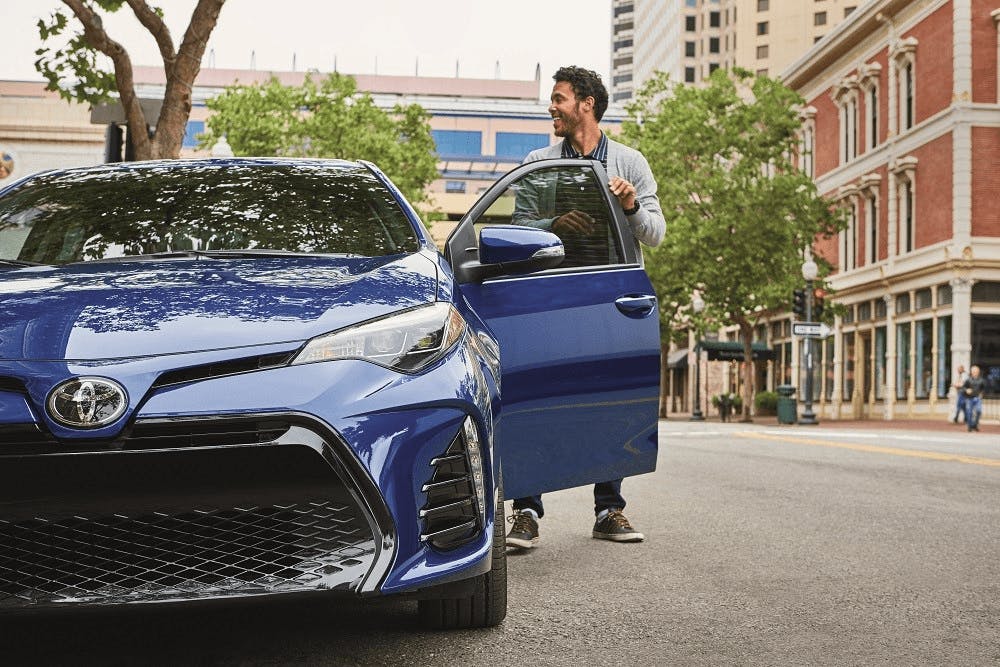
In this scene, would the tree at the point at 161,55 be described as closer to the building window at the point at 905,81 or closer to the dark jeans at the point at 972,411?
the dark jeans at the point at 972,411

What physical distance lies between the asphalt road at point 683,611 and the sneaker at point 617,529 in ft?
0.26

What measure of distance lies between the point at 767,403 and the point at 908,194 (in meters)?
12.5

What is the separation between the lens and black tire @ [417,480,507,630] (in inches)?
152

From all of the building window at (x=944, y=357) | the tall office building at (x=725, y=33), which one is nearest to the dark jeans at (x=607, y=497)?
the building window at (x=944, y=357)

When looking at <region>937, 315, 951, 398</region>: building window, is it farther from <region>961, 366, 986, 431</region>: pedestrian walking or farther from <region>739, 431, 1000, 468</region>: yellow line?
<region>739, 431, 1000, 468</region>: yellow line

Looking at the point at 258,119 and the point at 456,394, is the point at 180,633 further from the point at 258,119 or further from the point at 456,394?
the point at 258,119

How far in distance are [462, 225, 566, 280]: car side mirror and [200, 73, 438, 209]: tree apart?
35.1m

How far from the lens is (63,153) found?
30.1m

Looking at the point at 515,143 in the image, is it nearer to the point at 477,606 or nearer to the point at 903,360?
the point at 903,360

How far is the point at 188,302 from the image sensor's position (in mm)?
3344

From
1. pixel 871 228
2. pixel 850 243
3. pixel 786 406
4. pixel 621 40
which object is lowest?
pixel 786 406

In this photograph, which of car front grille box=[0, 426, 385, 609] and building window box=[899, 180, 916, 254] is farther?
building window box=[899, 180, 916, 254]

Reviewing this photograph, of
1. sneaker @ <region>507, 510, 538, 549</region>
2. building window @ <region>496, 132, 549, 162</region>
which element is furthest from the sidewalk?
building window @ <region>496, 132, 549, 162</region>

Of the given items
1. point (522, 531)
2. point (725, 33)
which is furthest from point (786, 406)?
point (725, 33)
